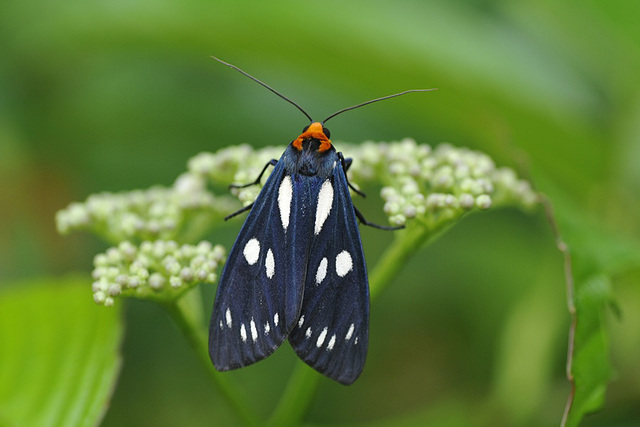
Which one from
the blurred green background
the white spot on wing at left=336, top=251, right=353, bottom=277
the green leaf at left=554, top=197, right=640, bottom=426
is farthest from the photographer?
the blurred green background

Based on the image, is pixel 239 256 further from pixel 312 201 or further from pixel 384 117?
pixel 384 117

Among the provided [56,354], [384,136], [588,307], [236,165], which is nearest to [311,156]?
[236,165]

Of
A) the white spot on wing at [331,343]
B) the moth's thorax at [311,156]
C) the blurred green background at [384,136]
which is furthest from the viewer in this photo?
the blurred green background at [384,136]

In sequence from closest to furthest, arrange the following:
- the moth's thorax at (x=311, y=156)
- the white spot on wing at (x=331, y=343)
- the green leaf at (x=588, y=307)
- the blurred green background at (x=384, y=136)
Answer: the green leaf at (x=588, y=307) < the white spot on wing at (x=331, y=343) < the moth's thorax at (x=311, y=156) < the blurred green background at (x=384, y=136)

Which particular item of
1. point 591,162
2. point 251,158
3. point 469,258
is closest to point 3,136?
point 251,158

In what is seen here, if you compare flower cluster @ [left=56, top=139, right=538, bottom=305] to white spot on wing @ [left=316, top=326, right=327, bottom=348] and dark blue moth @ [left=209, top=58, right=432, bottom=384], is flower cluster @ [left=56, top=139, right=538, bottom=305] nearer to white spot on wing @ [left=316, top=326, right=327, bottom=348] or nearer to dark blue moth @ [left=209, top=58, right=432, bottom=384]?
dark blue moth @ [left=209, top=58, right=432, bottom=384]

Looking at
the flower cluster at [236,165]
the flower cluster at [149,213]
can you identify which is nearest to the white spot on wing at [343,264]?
Answer: the flower cluster at [236,165]

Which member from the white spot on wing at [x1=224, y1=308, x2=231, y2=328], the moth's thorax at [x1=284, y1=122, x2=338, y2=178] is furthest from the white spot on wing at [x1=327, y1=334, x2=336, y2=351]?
the moth's thorax at [x1=284, y1=122, x2=338, y2=178]

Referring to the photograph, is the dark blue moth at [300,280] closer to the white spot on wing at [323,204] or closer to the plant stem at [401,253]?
the white spot on wing at [323,204]
